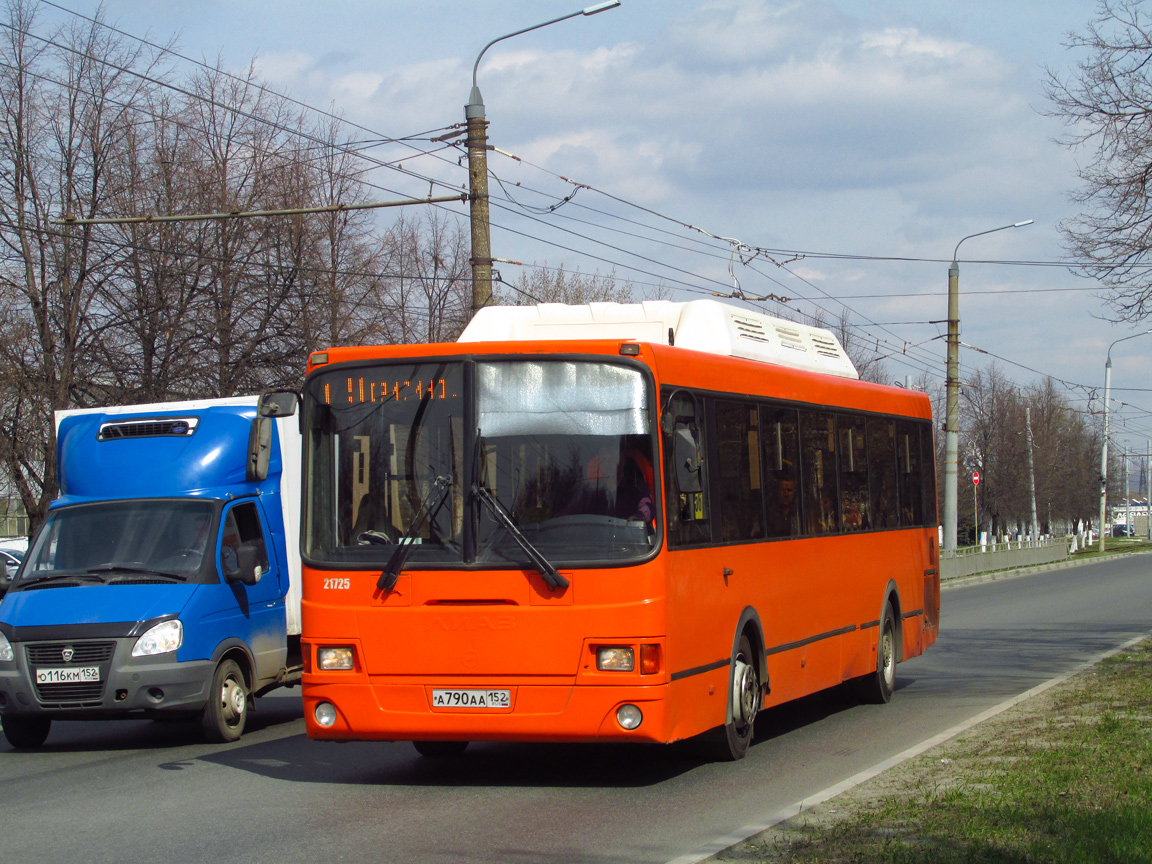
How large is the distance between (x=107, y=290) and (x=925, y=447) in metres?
18.7

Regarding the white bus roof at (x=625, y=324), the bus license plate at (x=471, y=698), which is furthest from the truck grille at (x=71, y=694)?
the white bus roof at (x=625, y=324)

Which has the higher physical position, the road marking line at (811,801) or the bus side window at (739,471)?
the bus side window at (739,471)

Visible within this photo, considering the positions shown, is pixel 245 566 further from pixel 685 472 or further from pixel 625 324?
pixel 685 472

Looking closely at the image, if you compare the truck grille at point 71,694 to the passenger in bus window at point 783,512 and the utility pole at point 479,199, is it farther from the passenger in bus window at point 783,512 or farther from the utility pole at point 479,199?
the utility pole at point 479,199

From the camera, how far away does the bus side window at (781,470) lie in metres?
10.9

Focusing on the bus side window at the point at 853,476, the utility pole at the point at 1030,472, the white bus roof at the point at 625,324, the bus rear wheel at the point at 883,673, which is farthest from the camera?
the utility pole at the point at 1030,472

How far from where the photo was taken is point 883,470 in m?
14.0

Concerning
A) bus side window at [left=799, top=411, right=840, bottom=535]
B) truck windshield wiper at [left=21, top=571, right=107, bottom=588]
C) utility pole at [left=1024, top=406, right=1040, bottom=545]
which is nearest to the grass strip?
bus side window at [left=799, top=411, right=840, bottom=535]

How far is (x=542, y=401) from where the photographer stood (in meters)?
8.84

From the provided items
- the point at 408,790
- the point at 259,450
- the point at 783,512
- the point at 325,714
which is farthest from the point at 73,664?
the point at 783,512

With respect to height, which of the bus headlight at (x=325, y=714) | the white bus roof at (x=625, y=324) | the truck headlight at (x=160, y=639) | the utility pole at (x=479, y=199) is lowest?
the bus headlight at (x=325, y=714)

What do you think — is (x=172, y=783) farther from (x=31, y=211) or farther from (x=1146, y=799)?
(x=31, y=211)

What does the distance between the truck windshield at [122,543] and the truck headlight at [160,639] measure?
1.75 feet

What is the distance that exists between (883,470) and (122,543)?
705cm
